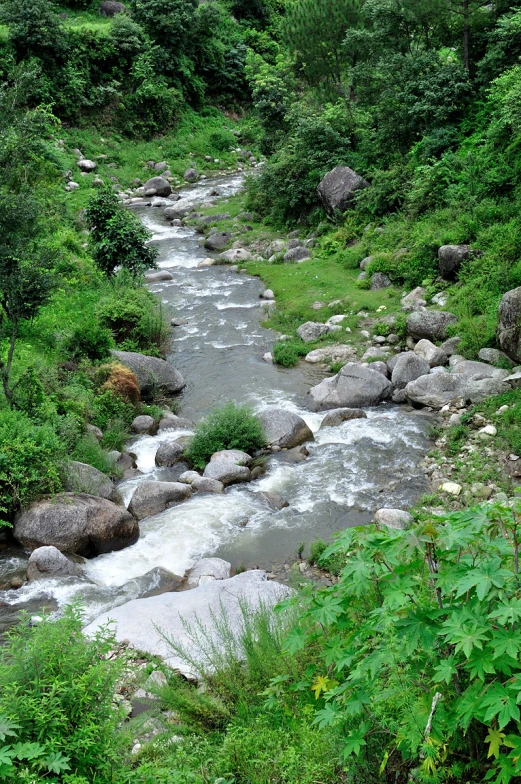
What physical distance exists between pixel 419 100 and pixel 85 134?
75.0 ft

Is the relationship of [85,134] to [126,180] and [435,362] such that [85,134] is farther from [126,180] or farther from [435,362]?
[435,362]

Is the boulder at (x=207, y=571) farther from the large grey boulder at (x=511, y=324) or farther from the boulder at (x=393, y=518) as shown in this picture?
the large grey boulder at (x=511, y=324)

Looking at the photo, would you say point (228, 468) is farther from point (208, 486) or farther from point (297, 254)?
point (297, 254)

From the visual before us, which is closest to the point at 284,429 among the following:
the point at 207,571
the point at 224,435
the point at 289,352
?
the point at 224,435

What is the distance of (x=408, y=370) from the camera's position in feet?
45.3

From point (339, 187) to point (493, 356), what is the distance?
11.3m

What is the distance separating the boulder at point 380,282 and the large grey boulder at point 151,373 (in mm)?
6823

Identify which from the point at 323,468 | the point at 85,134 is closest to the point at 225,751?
the point at 323,468

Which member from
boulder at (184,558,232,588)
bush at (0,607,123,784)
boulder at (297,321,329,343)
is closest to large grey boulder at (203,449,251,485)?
boulder at (184,558,232,588)

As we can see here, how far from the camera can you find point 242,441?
11.9 m

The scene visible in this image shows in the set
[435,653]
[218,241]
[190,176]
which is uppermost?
[190,176]

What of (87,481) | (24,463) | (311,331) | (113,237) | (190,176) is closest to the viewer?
(24,463)

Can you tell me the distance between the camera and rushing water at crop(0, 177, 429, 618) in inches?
347

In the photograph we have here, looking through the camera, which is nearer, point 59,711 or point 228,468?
point 59,711
